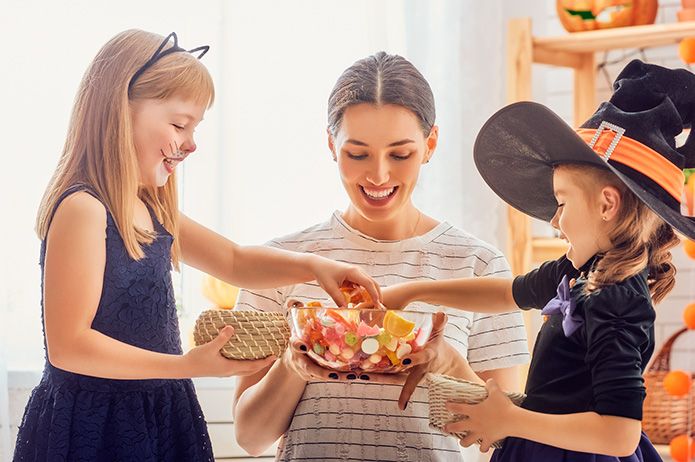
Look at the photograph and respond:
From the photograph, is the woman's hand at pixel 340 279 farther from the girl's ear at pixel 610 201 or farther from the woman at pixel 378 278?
the girl's ear at pixel 610 201

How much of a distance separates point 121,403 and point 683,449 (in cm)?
160

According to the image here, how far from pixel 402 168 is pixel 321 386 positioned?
418 mm

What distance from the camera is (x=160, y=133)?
124 centimetres

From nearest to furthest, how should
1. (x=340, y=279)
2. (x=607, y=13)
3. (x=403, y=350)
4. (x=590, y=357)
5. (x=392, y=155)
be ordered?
(x=590, y=357), (x=403, y=350), (x=340, y=279), (x=392, y=155), (x=607, y=13)

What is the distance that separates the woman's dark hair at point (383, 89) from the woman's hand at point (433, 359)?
0.42 meters

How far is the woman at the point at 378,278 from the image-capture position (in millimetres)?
1392

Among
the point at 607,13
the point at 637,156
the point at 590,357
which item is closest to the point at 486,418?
the point at 590,357

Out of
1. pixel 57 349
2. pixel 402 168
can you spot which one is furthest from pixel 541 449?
pixel 57 349

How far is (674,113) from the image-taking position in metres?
1.14

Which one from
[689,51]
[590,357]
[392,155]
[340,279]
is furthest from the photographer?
[689,51]

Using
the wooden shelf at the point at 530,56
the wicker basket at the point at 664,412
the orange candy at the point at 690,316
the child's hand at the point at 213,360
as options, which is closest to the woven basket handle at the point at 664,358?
the wicker basket at the point at 664,412

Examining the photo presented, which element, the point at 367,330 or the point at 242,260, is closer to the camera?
the point at 367,330

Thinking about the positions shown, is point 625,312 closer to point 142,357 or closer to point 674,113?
point 674,113

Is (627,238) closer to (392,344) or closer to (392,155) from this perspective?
(392,344)
